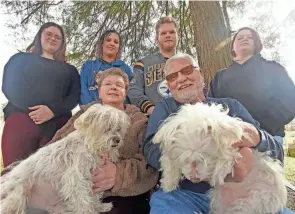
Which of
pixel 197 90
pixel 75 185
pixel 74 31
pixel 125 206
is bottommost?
pixel 125 206

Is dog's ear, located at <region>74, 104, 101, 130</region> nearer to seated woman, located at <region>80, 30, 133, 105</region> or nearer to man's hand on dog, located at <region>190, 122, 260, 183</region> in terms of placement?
man's hand on dog, located at <region>190, 122, 260, 183</region>

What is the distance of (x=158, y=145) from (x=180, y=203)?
47 centimetres

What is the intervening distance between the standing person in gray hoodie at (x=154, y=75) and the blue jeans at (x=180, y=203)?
1.26m

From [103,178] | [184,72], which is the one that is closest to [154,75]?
Result: [184,72]

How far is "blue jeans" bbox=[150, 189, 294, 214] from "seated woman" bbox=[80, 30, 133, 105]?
186 centimetres

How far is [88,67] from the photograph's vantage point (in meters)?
4.75

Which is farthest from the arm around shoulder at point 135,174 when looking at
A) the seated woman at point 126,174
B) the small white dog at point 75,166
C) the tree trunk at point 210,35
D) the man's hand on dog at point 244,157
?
the tree trunk at point 210,35

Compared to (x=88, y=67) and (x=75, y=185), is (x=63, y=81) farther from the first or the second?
(x=75, y=185)

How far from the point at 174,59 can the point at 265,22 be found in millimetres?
4721

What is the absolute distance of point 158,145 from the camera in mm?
3059

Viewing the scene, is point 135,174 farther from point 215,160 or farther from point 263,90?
point 263,90

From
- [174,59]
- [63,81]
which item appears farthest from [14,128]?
[174,59]

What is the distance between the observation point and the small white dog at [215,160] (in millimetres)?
2689

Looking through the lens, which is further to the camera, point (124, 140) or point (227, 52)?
point (227, 52)
